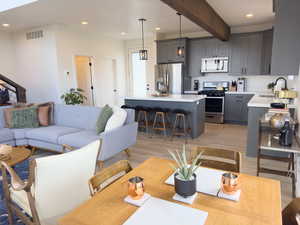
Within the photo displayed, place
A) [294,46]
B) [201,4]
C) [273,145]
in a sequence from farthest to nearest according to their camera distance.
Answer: [201,4] → [294,46] → [273,145]

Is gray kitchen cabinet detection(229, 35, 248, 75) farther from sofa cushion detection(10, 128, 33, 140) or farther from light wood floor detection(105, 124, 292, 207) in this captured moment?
sofa cushion detection(10, 128, 33, 140)

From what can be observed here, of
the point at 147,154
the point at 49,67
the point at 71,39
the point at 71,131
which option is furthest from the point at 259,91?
the point at 49,67

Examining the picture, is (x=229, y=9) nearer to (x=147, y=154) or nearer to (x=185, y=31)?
(x=185, y=31)

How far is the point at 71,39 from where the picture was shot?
236 inches

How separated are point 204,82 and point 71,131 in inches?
182

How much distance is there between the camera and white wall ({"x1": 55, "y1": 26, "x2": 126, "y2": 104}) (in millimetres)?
5730

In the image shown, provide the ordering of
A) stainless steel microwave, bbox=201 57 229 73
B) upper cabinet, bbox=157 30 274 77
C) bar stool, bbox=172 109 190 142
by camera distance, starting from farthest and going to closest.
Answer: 1. stainless steel microwave, bbox=201 57 229 73
2. upper cabinet, bbox=157 30 274 77
3. bar stool, bbox=172 109 190 142

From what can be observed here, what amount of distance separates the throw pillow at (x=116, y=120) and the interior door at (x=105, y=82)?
4.05 metres

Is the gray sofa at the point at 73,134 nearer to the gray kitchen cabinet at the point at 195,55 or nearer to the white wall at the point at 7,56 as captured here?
the white wall at the point at 7,56

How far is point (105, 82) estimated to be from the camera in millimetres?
7504

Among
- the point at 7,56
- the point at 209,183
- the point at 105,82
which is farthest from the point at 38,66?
the point at 209,183

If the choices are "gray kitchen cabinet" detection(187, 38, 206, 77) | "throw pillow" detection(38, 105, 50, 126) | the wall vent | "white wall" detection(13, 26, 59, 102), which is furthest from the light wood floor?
the wall vent

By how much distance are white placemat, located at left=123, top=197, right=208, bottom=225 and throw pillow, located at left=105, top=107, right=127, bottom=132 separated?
2250 millimetres

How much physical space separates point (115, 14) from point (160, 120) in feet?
8.87
